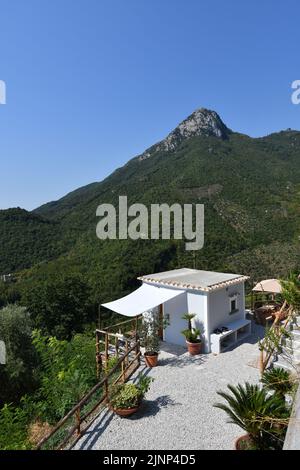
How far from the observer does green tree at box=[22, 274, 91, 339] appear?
35781 millimetres

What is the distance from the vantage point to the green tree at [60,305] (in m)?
35.8

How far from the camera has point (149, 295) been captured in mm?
14117

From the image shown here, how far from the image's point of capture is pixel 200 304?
1331 cm

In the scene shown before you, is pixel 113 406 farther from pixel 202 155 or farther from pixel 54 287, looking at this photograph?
pixel 202 155

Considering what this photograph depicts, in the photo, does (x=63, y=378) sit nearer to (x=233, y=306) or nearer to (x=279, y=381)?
(x=279, y=381)

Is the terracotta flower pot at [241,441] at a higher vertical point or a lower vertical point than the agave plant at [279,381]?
lower

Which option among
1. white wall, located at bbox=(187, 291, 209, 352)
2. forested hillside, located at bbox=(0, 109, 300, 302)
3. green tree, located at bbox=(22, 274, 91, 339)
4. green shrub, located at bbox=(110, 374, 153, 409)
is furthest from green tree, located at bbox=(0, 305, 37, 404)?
green tree, located at bbox=(22, 274, 91, 339)

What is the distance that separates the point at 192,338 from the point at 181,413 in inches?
173

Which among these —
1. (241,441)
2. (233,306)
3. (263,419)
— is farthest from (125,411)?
(233,306)

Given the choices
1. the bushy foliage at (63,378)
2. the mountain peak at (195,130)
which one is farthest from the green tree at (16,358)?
the mountain peak at (195,130)

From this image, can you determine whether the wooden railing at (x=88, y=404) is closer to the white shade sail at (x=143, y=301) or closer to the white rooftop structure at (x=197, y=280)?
the white shade sail at (x=143, y=301)

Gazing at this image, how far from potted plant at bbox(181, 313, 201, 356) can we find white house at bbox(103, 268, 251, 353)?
281mm

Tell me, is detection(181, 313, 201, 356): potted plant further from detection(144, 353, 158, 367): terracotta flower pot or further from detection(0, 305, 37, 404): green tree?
detection(0, 305, 37, 404): green tree

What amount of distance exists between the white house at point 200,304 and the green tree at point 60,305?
22.9 metres
